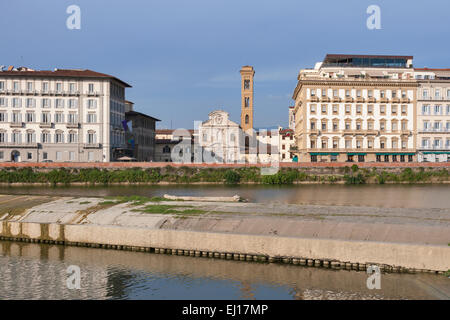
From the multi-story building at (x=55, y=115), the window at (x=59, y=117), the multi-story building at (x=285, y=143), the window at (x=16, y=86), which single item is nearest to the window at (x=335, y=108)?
the multi-story building at (x=285, y=143)

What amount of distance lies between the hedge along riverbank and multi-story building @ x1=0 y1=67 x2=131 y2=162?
8621 millimetres

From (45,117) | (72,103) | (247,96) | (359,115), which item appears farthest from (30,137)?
(359,115)

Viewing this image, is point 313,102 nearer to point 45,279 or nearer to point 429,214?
point 429,214

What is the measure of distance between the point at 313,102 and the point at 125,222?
6528 cm

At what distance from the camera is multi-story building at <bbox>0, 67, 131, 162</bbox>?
8062cm

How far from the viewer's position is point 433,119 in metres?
87.4

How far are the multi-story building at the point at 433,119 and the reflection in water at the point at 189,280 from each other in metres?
74.7

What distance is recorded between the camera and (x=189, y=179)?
246 ft

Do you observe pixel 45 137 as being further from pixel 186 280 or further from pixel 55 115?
pixel 186 280

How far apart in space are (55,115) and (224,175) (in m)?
31.3

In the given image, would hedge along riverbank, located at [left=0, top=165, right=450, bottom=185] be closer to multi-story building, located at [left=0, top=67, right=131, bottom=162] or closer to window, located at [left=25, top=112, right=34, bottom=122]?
multi-story building, located at [left=0, top=67, right=131, bottom=162]

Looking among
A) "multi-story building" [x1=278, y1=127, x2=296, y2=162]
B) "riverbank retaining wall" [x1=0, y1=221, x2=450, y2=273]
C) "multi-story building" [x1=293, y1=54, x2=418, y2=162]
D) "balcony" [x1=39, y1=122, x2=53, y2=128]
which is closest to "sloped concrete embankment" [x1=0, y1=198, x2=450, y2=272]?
"riverbank retaining wall" [x1=0, y1=221, x2=450, y2=273]

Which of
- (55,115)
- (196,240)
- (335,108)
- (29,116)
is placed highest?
(335,108)
